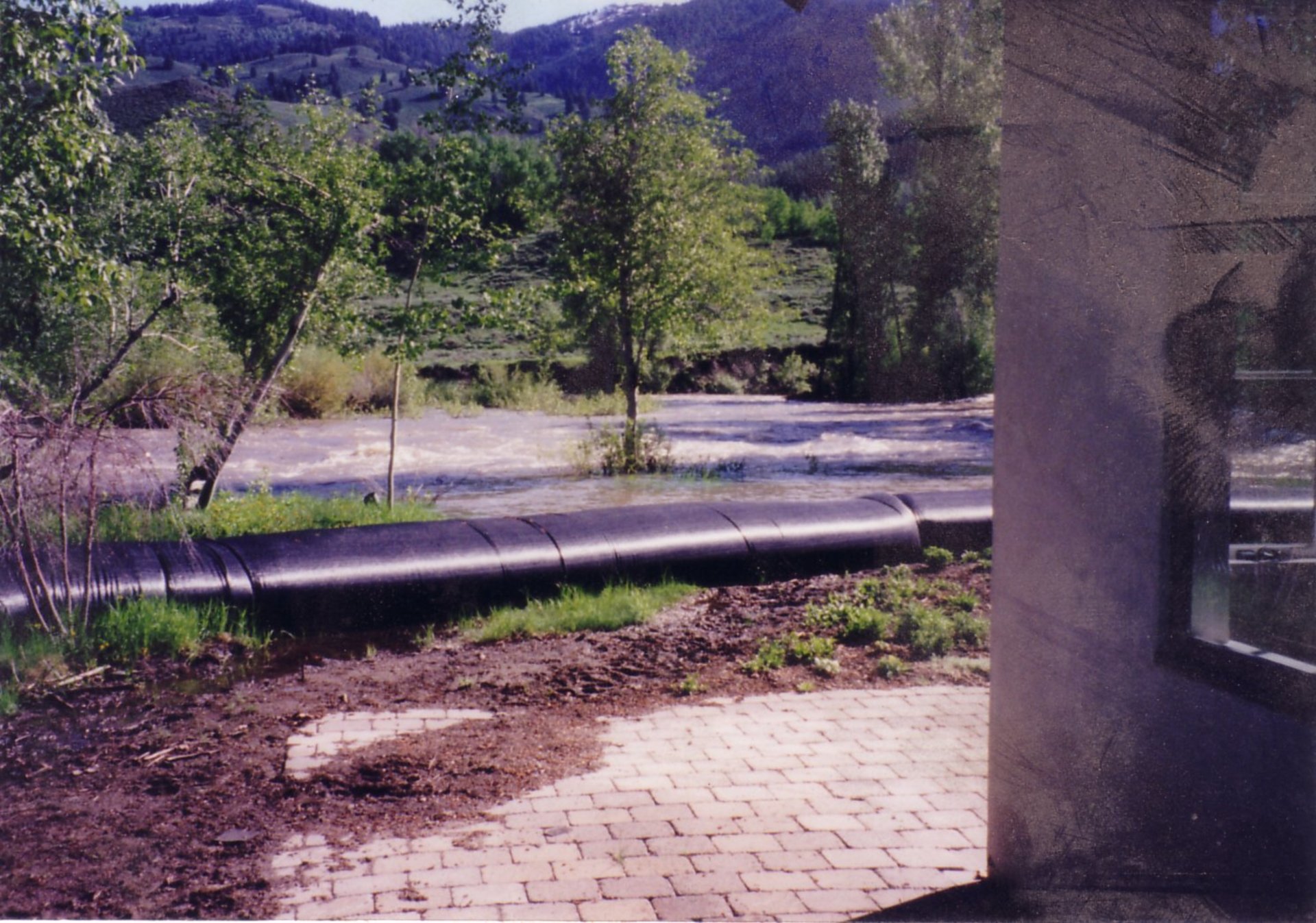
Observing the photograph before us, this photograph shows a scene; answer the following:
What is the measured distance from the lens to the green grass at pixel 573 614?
19.5 ft

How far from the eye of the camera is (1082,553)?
246 cm

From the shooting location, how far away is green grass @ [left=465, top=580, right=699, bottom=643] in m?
5.94

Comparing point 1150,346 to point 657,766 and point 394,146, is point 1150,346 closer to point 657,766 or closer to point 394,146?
point 657,766

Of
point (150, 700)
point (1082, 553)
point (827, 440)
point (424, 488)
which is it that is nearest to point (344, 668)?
point (150, 700)

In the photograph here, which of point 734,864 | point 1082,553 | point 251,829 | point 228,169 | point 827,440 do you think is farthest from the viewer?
point 827,440

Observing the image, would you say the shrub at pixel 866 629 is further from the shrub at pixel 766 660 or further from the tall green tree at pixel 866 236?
the tall green tree at pixel 866 236

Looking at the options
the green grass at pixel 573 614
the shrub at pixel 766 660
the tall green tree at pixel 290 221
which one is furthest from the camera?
the tall green tree at pixel 290 221

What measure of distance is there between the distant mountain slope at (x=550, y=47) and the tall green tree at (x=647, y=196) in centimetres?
33

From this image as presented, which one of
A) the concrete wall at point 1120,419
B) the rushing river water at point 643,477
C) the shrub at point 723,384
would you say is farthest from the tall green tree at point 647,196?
the shrub at point 723,384

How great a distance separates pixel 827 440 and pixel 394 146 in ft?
32.0

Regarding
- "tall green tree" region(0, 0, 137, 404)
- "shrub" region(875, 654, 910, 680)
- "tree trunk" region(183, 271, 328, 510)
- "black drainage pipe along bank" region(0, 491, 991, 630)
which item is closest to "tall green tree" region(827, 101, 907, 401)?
"black drainage pipe along bank" region(0, 491, 991, 630)

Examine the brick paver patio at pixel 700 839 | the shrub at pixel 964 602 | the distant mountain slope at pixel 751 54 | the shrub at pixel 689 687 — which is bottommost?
the shrub at pixel 689 687

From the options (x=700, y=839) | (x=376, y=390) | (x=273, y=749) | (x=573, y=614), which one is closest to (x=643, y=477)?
(x=573, y=614)

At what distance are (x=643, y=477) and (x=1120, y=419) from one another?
10.5 metres
